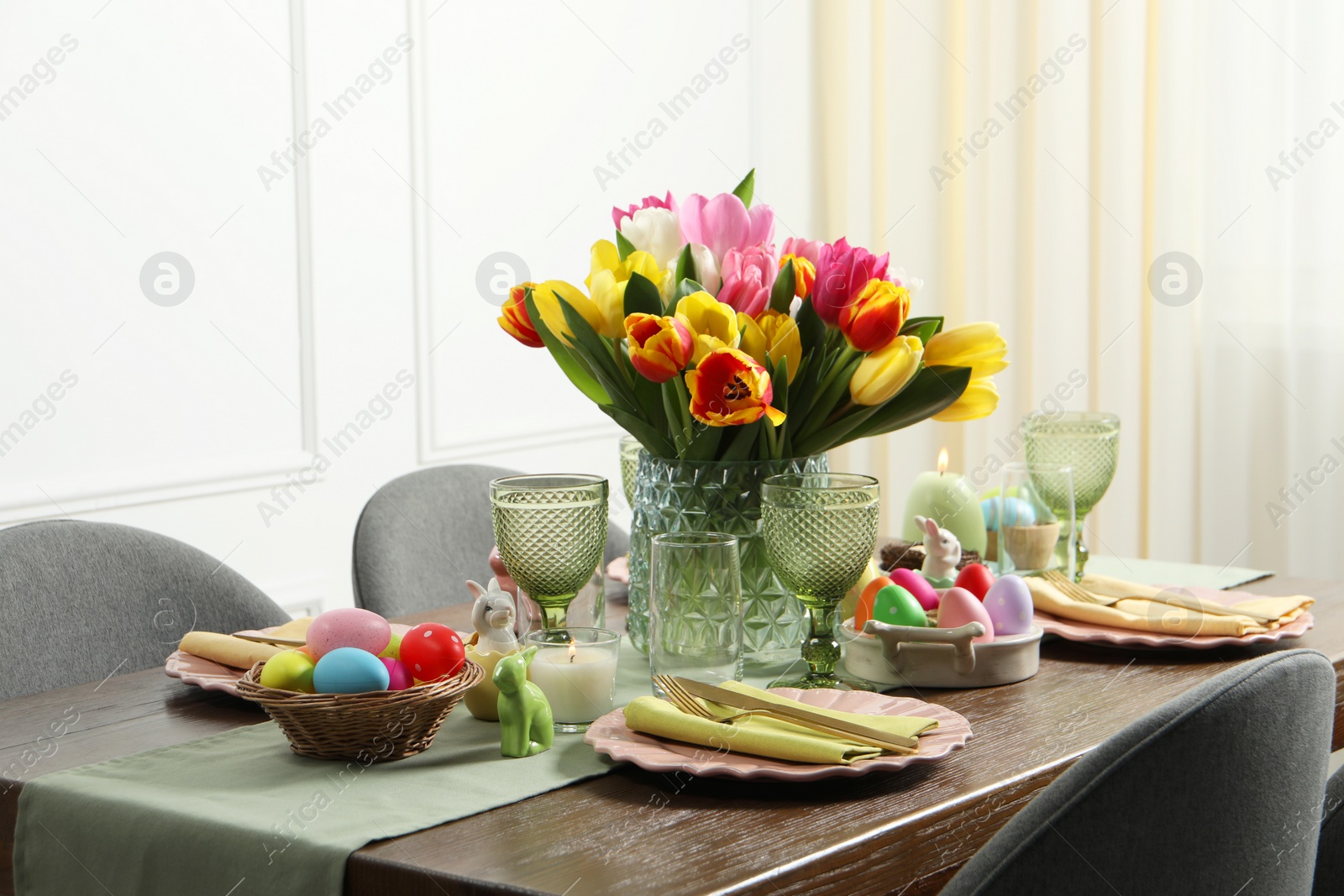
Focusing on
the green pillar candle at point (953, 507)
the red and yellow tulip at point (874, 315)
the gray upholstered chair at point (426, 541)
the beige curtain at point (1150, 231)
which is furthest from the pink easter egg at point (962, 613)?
the beige curtain at point (1150, 231)

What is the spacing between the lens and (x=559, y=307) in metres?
1.31

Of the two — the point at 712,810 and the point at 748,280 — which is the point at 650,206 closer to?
the point at 748,280

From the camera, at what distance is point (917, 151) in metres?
3.50

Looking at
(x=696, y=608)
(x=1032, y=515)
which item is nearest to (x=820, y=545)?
(x=696, y=608)

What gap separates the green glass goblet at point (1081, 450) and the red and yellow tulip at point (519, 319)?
0.59 meters

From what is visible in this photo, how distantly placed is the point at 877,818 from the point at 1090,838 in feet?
0.55

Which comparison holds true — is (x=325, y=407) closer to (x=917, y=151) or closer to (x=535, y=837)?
(x=917, y=151)

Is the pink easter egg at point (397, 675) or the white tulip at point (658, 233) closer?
the pink easter egg at point (397, 675)

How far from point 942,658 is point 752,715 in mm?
255

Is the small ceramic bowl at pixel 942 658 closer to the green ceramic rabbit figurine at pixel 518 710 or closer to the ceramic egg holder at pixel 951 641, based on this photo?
the ceramic egg holder at pixel 951 641

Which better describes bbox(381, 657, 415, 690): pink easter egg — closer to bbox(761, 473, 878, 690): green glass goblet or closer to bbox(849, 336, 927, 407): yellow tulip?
bbox(761, 473, 878, 690): green glass goblet

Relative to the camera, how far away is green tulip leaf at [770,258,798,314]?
1.25 meters

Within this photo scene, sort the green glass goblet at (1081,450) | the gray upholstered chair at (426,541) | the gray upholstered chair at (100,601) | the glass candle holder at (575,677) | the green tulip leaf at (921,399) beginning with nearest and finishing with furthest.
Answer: the glass candle holder at (575,677)
the green tulip leaf at (921,399)
the gray upholstered chair at (100,601)
the green glass goblet at (1081,450)
the gray upholstered chair at (426,541)

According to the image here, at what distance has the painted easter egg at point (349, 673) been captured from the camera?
1000mm
